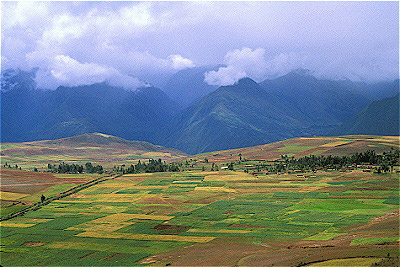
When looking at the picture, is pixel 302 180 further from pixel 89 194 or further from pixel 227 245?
pixel 227 245

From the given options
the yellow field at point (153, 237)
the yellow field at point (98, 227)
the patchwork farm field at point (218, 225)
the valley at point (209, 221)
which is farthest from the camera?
the yellow field at point (98, 227)

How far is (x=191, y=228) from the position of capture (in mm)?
92812

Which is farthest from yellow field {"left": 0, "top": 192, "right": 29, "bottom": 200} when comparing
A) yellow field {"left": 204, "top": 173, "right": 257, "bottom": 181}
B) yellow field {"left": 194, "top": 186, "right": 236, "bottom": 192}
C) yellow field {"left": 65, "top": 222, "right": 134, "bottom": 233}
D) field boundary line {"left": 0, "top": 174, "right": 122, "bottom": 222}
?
yellow field {"left": 204, "top": 173, "right": 257, "bottom": 181}

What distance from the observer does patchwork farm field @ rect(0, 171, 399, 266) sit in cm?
6866

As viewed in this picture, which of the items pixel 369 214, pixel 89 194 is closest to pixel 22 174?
pixel 89 194

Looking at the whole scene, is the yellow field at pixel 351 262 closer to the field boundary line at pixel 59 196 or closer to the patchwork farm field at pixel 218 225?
the patchwork farm field at pixel 218 225

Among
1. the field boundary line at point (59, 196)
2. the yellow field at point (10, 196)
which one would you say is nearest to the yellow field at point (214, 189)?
the field boundary line at point (59, 196)

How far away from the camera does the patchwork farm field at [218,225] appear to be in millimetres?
68663

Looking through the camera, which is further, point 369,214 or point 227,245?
point 369,214

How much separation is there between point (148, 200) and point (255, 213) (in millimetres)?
40501

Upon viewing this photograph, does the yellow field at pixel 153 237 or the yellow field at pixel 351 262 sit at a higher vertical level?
the yellow field at pixel 153 237

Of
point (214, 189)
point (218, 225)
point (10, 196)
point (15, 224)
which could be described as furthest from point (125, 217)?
point (10, 196)

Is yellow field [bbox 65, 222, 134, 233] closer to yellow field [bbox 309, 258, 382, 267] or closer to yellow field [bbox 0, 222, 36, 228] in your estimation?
yellow field [bbox 0, 222, 36, 228]

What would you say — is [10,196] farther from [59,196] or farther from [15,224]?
[15,224]
